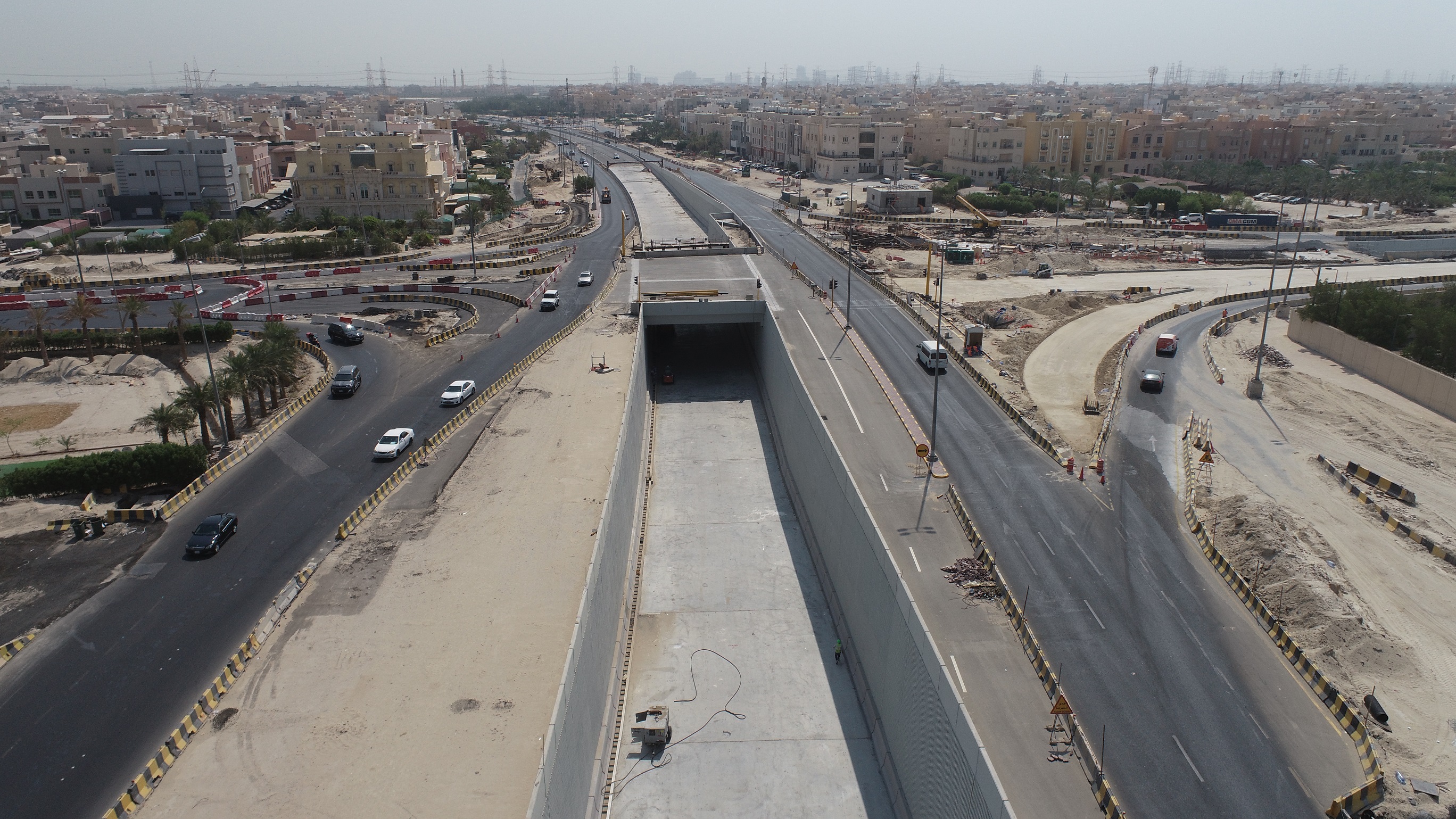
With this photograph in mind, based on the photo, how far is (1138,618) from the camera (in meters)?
23.5

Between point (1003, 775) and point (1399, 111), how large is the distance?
237349mm

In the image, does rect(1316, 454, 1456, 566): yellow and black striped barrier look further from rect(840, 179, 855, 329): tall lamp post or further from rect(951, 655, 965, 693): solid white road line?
rect(840, 179, 855, 329): tall lamp post

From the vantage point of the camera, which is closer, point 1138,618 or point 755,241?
point 1138,618

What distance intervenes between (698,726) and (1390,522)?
25.8 m

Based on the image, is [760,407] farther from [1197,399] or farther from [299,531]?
[299,531]

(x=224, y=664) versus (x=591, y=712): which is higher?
(x=224, y=664)

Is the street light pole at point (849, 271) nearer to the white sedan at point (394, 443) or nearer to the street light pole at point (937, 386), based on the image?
the street light pole at point (937, 386)

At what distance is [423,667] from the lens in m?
22.0

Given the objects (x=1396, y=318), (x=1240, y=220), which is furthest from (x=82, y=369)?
(x=1240, y=220)

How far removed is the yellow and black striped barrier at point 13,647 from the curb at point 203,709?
600 centimetres

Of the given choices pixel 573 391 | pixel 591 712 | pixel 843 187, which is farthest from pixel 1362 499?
pixel 843 187

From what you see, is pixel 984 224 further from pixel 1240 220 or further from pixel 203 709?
pixel 203 709

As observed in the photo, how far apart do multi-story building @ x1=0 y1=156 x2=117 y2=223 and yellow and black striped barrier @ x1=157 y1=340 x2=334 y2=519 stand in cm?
7619

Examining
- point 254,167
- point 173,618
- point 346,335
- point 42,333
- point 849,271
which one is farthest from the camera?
point 254,167
